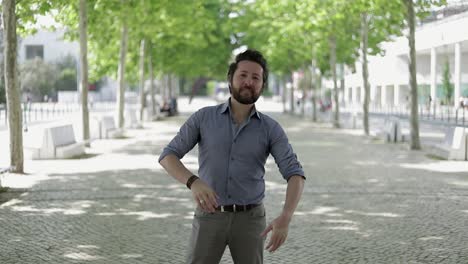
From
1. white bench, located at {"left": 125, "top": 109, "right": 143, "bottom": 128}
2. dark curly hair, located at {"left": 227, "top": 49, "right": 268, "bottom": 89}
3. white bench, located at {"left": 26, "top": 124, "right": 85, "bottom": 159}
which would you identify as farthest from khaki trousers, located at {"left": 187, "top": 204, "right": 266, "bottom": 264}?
white bench, located at {"left": 125, "top": 109, "right": 143, "bottom": 128}

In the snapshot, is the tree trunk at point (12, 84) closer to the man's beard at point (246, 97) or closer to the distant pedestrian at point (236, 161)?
the distant pedestrian at point (236, 161)

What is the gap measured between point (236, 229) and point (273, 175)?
1132 centimetres

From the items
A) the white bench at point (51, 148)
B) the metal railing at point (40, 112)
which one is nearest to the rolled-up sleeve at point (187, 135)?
the white bench at point (51, 148)

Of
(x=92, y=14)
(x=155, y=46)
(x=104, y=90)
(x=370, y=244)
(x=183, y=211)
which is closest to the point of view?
(x=370, y=244)

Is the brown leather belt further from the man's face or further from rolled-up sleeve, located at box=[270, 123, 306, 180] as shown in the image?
the man's face

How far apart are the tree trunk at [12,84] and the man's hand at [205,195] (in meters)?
12.1

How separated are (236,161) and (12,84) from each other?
12111 mm

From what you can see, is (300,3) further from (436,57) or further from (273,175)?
(436,57)

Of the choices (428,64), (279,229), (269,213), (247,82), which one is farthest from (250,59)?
(428,64)

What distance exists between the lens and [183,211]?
10.4m

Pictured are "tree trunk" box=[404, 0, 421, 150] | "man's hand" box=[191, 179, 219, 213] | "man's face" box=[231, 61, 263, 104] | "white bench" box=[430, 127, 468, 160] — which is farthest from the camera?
"tree trunk" box=[404, 0, 421, 150]

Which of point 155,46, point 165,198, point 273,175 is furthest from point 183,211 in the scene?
point 155,46

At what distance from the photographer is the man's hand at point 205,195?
359 centimetres

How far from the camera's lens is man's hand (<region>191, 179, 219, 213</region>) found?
3588 millimetres
